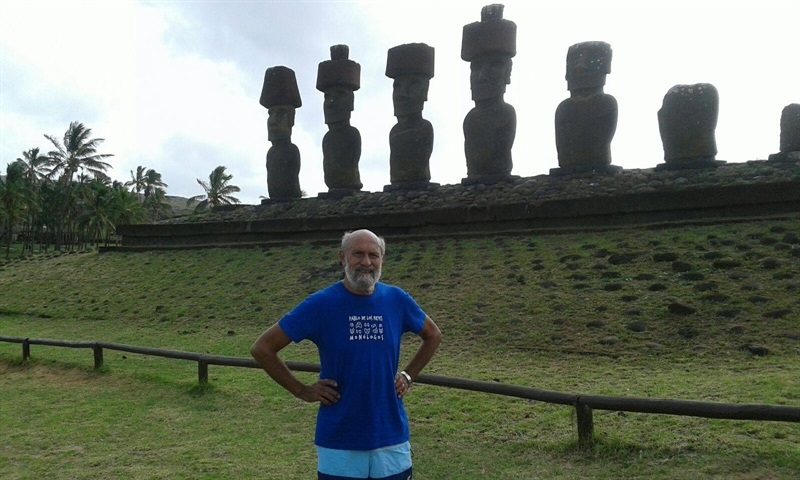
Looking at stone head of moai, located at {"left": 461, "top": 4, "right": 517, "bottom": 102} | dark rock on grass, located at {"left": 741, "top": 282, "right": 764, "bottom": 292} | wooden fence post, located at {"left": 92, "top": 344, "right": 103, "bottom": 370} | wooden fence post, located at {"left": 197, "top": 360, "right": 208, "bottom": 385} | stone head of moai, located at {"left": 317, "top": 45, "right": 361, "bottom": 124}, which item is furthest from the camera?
stone head of moai, located at {"left": 317, "top": 45, "right": 361, "bottom": 124}

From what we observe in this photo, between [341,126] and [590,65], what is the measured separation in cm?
713

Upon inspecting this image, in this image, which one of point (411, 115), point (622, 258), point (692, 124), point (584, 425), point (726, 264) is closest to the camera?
point (584, 425)

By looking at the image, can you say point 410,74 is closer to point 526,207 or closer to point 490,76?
point 490,76

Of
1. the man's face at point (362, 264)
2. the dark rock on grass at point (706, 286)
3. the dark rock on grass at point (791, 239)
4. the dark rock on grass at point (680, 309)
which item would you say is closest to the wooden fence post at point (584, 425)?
the man's face at point (362, 264)

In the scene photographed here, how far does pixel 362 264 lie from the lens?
9.05 ft

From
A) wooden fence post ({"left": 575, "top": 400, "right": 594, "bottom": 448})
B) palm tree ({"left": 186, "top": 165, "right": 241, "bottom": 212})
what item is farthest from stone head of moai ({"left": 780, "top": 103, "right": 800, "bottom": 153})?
palm tree ({"left": 186, "top": 165, "right": 241, "bottom": 212})

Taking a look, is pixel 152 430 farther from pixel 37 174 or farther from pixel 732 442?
pixel 37 174

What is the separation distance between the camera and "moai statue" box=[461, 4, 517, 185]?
15.8 metres

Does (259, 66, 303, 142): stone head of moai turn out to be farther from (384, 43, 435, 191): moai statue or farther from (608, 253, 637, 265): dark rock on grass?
(608, 253, 637, 265): dark rock on grass

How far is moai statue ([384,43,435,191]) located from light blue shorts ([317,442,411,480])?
1468 cm

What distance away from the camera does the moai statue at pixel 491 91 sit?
15781 millimetres

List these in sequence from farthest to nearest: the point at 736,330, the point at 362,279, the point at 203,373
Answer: the point at 736,330 → the point at 203,373 → the point at 362,279

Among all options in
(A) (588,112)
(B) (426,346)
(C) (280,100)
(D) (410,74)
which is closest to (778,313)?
(B) (426,346)

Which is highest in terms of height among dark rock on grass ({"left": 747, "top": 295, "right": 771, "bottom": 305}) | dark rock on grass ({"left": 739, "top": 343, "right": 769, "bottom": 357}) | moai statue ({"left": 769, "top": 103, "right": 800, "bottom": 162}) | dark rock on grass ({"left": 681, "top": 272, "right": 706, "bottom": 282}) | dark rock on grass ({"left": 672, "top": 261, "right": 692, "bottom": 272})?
moai statue ({"left": 769, "top": 103, "right": 800, "bottom": 162})
